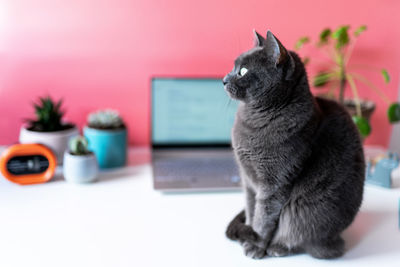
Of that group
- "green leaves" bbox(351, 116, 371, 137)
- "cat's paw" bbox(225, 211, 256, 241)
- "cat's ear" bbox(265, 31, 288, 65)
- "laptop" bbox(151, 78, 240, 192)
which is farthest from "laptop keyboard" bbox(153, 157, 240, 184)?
"cat's ear" bbox(265, 31, 288, 65)

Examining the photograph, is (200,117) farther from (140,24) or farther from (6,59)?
(6,59)

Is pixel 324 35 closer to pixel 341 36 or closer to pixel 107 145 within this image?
pixel 341 36

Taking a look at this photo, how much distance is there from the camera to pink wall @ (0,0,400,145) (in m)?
1.19

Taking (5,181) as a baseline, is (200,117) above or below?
above

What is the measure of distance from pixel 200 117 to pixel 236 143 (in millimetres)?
531

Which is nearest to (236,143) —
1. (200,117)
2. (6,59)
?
(200,117)

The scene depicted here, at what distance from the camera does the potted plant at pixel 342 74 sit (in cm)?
116

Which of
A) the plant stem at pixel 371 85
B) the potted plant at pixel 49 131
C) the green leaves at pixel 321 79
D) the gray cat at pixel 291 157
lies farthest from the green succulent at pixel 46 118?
the plant stem at pixel 371 85

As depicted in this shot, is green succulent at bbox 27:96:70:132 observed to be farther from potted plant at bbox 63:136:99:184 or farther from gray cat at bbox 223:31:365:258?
gray cat at bbox 223:31:365:258

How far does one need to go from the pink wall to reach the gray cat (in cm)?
61

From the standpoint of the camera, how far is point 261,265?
0.69 meters

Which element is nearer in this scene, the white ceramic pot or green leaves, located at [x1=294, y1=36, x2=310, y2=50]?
the white ceramic pot

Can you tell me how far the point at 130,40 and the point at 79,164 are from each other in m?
0.51

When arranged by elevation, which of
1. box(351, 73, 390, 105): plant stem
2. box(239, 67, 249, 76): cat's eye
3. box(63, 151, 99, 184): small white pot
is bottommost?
box(63, 151, 99, 184): small white pot
